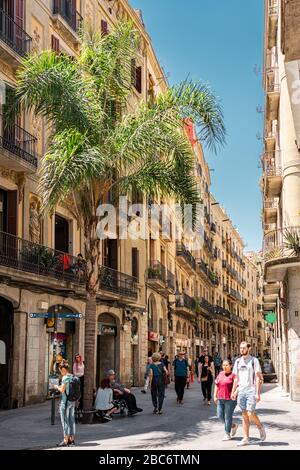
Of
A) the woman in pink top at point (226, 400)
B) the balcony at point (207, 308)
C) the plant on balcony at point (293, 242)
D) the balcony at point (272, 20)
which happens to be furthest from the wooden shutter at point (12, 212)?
the balcony at point (207, 308)

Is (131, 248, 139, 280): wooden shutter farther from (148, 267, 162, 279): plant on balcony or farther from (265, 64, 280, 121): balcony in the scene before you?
(265, 64, 280, 121): balcony

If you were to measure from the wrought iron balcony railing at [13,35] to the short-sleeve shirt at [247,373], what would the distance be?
13.4 meters

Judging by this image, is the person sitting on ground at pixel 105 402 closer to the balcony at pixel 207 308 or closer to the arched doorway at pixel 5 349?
the arched doorway at pixel 5 349

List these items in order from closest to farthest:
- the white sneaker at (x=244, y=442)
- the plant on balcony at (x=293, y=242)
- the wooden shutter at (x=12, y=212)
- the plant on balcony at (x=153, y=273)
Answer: the white sneaker at (x=244, y=442)
the wooden shutter at (x=12, y=212)
the plant on balcony at (x=293, y=242)
the plant on balcony at (x=153, y=273)

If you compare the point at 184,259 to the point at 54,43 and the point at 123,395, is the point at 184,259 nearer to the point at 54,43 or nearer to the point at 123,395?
the point at 54,43

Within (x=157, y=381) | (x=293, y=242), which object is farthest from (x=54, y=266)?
(x=293, y=242)

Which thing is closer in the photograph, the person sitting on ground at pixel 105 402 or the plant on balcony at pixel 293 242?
the person sitting on ground at pixel 105 402

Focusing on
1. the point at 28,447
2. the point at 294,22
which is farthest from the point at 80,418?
the point at 294,22

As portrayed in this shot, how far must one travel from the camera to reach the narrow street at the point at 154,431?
473 inches

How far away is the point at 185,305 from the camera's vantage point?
151 ft

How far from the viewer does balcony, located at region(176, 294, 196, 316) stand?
44.9m

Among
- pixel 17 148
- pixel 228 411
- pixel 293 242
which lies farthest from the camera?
pixel 293 242

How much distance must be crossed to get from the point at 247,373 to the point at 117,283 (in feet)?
58.8

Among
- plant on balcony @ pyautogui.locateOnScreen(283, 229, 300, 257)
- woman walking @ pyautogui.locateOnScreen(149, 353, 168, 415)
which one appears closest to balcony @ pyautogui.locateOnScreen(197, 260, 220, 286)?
plant on balcony @ pyautogui.locateOnScreen(283, 229, 300, 257)
